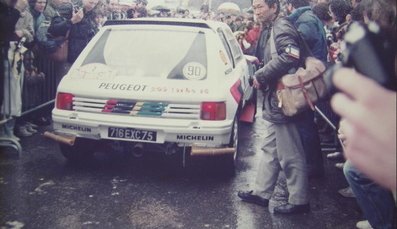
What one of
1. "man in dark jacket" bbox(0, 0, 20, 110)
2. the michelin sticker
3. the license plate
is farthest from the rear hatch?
"man in dark jacket" bbox(0, 0, 20, 110)

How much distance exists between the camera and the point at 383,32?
92cm

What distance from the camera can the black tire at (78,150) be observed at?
521cm

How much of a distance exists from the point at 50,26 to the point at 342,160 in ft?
15.9

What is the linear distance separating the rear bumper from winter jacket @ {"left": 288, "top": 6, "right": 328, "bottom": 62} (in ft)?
3.89

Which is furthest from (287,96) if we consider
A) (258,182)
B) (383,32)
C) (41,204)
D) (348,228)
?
(383,32)

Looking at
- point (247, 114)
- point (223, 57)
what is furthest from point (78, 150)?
point (247, 114)

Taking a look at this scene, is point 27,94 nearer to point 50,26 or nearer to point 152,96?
point 50,26

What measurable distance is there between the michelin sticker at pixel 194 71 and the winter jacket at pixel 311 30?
107 cm

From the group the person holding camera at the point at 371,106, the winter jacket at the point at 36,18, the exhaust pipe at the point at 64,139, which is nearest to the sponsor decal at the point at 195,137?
the exhaust pipe at the point at 64,139

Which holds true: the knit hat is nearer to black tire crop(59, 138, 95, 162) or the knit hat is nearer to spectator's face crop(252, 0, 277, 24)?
black tire crop(59, 138, 95, 162)

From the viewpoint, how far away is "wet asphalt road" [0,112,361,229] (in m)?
3.91

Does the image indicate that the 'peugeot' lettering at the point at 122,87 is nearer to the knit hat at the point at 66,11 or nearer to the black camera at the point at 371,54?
the knit hat at the point at 66,11

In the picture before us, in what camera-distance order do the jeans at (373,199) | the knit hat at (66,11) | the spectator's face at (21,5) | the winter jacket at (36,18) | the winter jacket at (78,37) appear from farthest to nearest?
the knit hat at (66,11)
the winter jacket at (78,37)
the winter jacket at (36,18)
the spectator's face at (21,5)
the jeans at (373,199)

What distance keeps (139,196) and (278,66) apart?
1855 millimetres
